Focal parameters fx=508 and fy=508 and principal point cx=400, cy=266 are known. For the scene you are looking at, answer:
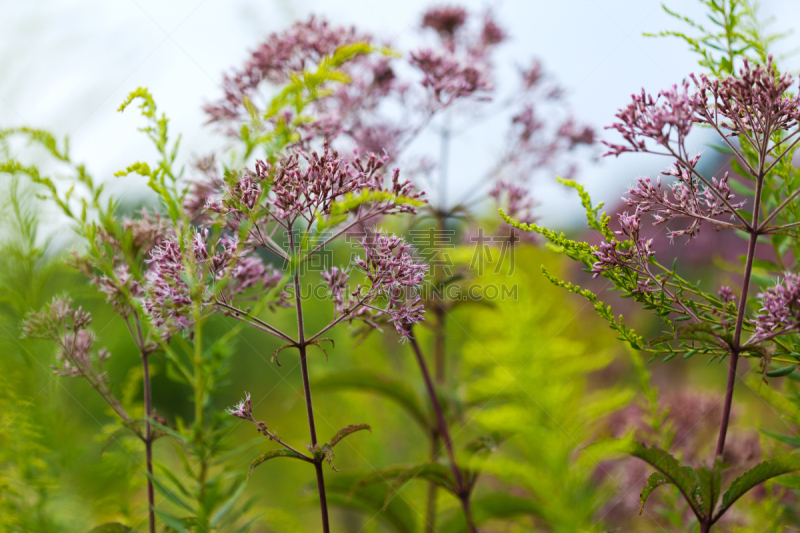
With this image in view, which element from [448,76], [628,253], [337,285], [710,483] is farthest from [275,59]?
[710,483]

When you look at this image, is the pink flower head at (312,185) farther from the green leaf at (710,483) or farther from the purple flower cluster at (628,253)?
the green leaf at (710,483)

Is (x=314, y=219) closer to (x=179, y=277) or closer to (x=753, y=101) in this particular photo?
(x=179, y=277)

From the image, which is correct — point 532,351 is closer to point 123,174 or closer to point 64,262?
point 123,174

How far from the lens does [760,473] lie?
0.64 m

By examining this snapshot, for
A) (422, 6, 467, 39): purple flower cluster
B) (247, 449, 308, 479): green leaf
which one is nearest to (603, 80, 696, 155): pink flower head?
(247, 449, 308, 479): green leaf

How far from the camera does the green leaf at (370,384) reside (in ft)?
4.13

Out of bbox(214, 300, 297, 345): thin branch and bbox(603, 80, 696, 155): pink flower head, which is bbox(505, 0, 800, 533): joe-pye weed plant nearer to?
bbox(603, 80, 696, 155): pink flower head

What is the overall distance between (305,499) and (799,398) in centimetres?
107

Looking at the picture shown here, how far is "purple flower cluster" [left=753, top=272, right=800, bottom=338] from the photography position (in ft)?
2.00

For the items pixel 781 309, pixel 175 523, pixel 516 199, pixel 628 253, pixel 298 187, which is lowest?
pixel 175 523

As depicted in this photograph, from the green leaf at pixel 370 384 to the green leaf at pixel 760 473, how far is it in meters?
0.79

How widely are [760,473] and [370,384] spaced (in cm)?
85

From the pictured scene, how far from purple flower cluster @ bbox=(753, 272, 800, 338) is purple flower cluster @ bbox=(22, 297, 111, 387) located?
3.20ft

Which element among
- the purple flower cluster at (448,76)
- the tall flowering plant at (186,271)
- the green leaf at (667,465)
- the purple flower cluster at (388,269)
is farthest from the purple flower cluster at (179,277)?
the purple flower cluster at (448,76)
